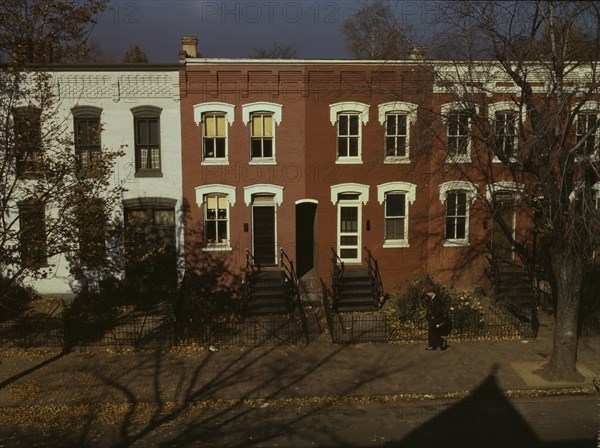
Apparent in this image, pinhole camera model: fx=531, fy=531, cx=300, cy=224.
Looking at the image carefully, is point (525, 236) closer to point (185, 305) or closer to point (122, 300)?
point (185, 305)

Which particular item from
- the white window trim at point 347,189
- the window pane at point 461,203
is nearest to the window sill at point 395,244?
the white window trim at point 347,189

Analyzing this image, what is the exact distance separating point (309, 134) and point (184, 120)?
427 cm

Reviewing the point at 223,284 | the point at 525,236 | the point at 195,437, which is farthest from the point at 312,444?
the point at 525,236

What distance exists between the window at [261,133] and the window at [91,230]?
650 cm

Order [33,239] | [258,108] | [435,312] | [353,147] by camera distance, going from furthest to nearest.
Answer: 1. [353,147]
2. [258,108]
3. [435,312]
4. [33,239]

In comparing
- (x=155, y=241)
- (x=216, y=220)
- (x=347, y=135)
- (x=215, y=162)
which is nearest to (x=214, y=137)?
(x=215, y=162)

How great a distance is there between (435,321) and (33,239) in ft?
33.1

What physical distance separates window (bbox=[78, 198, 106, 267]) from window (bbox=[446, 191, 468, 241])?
11717 mm

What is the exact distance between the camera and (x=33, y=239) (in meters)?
12.0

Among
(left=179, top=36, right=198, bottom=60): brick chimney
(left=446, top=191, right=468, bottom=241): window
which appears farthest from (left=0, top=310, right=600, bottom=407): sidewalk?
(left=179, top=36, right=198, bottom=60): brick chimney

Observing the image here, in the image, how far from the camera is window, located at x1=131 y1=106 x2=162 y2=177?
18016mm

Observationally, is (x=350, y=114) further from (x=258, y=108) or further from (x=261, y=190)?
(x=261, y=190)

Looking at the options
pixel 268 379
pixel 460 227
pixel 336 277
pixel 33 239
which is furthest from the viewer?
pixel 460 227

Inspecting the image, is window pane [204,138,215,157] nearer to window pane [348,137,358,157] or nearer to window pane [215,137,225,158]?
window pane [215,137,225,158]
